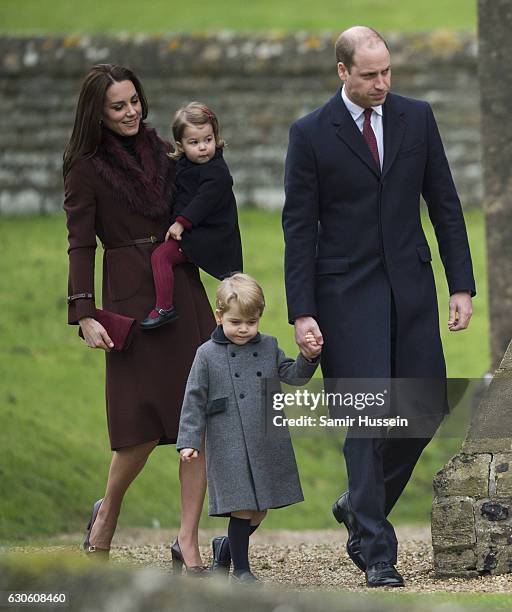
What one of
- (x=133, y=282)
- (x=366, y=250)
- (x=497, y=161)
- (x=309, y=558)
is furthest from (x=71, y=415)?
(x=366, y=250)

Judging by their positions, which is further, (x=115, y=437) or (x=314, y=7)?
(x=314, y=7)

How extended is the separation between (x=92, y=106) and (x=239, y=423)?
1.45m

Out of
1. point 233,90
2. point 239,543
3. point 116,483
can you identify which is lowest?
point 239,543

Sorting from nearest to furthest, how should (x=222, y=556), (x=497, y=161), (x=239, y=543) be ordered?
1. (x=239, y=543)
2. (x=222, y=556)
3. (x=497, y=161)

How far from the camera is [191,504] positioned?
687 cm

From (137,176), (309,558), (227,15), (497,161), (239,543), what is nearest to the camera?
(239,543)

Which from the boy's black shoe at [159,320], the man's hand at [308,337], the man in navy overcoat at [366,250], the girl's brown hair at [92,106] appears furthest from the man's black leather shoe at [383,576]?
the girl's brown hair at [92,106]

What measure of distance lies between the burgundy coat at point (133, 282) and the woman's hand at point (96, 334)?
0.07 meters

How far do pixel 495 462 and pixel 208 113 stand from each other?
5.88 ft

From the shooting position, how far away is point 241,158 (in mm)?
16219

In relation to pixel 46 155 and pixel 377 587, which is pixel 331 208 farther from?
pixel 46 155

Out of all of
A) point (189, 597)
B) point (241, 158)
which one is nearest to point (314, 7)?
point (241, 158)

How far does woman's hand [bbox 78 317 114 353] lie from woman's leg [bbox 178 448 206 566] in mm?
573

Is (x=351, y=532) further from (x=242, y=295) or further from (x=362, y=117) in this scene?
(x=362, y=117)
